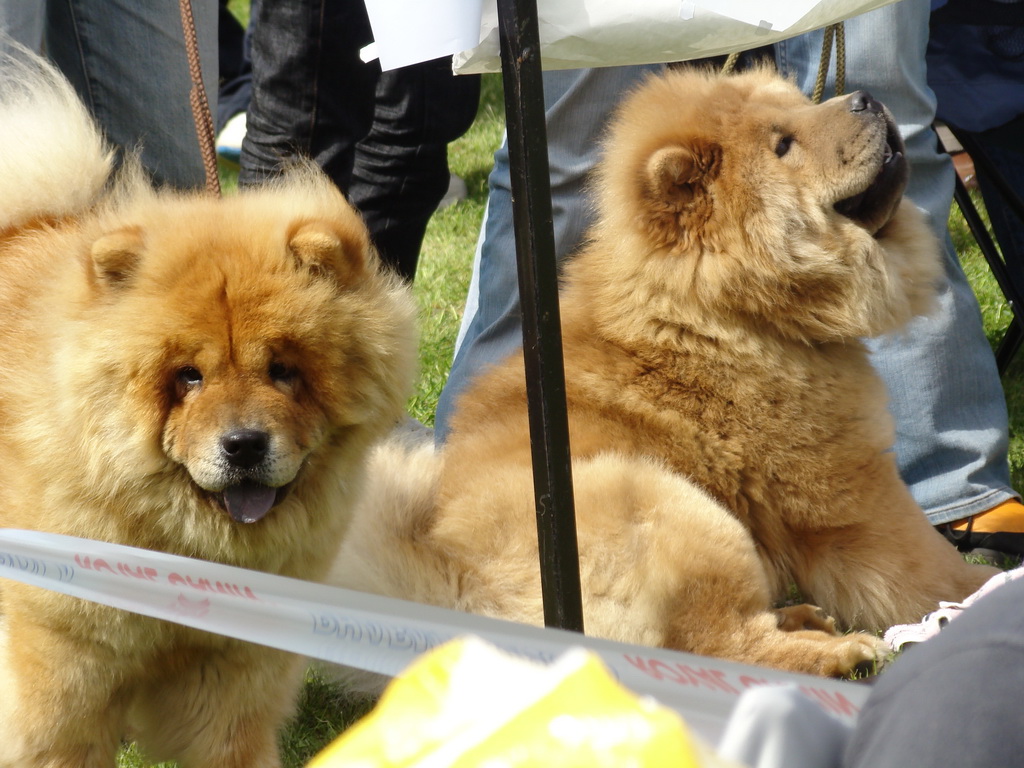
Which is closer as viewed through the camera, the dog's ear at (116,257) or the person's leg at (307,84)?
the dog's ear at (116,257)

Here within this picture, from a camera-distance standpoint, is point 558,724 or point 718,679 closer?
point 558,724

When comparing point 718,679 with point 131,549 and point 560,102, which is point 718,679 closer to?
point 131,549

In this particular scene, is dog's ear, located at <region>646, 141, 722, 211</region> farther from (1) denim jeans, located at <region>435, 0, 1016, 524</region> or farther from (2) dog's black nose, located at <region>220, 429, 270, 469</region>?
(2) dog's black nose, located at <region>220, 429, 270, 469</region>

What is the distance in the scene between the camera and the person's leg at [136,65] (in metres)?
2.92

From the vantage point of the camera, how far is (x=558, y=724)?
59 centimetres

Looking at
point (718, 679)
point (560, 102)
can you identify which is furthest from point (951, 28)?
point (718, 679)

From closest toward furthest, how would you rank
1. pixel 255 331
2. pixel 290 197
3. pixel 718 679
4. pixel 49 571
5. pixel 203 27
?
pixel 718 679
pixel 49 571
pixel 255 331
pixel 290 197
pixel 203 27

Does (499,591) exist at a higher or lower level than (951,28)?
lower

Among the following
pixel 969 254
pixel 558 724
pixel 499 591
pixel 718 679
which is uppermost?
pixel 558 724

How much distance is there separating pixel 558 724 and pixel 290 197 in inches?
70.2

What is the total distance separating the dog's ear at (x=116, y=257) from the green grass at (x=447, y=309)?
1.13m

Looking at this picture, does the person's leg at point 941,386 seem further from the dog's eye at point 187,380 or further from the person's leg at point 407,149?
the dog's eye at point 187,380

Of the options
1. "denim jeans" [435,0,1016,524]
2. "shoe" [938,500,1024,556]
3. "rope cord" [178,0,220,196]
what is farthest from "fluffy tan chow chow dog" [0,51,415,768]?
"shoe" [938,500,1024,556]

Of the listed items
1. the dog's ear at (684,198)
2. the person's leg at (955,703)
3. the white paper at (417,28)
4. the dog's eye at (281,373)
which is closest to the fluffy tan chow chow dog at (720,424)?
the dog's ear at (684,198)
